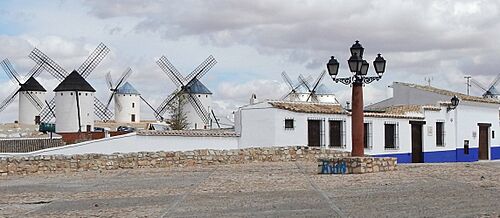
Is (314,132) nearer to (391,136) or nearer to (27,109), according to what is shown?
(391,136)

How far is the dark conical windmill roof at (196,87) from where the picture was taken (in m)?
59.5

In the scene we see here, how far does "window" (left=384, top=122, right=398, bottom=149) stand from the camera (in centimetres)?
3222

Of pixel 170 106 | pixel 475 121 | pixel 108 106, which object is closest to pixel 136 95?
pixel 108 106

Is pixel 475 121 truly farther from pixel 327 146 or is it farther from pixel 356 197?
pixel 356 197

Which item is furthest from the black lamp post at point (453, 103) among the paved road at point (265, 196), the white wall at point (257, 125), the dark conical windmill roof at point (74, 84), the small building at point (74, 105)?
the dark conical windmill roof at point (74, 84)

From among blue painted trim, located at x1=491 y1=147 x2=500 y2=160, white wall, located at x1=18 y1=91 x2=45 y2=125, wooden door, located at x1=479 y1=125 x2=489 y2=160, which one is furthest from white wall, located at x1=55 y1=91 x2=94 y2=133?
blue painted trim, located at x1=491 y1=147 x2=500 y2=160

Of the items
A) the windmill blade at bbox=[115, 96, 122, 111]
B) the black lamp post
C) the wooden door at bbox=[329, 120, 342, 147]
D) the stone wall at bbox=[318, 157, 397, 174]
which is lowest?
the stone wall at bbox=[318, 157, 397, 174]

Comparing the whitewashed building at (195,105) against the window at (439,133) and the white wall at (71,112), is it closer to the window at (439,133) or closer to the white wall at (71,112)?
the white wall at (71,112)

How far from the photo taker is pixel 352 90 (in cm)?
1873

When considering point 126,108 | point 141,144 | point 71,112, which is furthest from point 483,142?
point 126,108

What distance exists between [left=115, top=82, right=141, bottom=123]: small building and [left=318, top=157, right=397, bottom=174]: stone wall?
52.9 metres

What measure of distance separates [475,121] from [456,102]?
255 cm

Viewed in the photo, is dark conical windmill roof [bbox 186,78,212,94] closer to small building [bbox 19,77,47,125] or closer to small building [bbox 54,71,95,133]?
small building [bbox 54,71,95,133]

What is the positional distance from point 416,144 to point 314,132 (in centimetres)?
609
